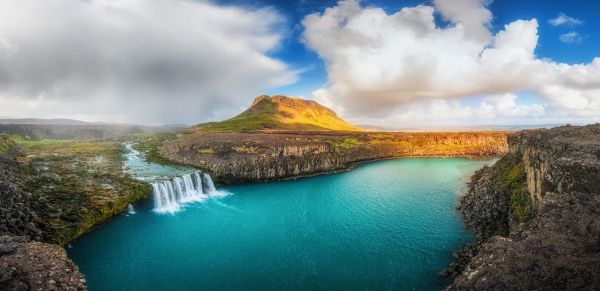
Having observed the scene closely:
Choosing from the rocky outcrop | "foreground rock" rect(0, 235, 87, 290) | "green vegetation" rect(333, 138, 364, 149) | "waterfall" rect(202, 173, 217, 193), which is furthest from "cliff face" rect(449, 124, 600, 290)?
"green vegetation" rect(333, 138, 364, 149)

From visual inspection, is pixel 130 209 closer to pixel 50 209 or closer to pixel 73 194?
pixel 73 194

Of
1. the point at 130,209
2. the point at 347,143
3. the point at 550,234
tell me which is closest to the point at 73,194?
the point at 130,209

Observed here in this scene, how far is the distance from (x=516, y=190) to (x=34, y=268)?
5143 cm

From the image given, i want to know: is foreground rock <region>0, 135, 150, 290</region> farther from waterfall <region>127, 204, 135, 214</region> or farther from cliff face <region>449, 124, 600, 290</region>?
cliff face <region>449, 124, 600, 290</region>

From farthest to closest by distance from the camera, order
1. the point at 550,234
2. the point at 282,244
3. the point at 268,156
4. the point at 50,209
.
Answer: the point at 268,156 < the point at 50,209 < the point at 282,244 < the point at 550,234

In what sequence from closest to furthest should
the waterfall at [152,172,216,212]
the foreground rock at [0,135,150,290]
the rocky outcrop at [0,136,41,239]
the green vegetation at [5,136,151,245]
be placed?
1. the foreground rock at [0,135,150,290]
2. the rocky outcrop at [0,136,41,239]
3. the green vegetation at [5,136,151,245]
4. the waterfall at [152,172,216,212]

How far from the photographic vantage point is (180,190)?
5800cm

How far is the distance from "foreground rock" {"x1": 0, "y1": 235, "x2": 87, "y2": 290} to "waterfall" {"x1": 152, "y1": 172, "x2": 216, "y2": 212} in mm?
28023

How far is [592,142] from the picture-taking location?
3222 centimetres

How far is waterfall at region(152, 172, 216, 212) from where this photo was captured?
53312 mm

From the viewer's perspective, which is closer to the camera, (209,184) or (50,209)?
(50,209)

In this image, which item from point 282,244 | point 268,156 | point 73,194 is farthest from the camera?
point 268,156

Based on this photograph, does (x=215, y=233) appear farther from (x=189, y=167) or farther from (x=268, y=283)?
(x=189, y=167)

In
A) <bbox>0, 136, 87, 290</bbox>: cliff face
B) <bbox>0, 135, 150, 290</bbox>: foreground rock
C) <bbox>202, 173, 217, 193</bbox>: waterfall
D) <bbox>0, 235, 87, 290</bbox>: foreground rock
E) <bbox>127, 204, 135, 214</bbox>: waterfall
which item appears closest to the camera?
<bbox>0, 235, 87, 290</bbox>: foreground rock
